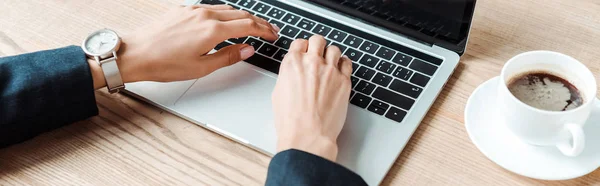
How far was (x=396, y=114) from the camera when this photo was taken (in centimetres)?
85

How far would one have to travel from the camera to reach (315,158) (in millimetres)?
736

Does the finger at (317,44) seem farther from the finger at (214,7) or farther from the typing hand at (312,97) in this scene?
the finger at (214,7)

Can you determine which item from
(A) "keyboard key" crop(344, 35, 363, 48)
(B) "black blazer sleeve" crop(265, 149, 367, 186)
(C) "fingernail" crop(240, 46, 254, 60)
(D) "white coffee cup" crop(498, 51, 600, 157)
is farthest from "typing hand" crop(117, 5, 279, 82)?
(D) "white coffee cup" crop(498, 51, 600, 157)

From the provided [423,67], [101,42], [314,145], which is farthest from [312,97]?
[101,42]

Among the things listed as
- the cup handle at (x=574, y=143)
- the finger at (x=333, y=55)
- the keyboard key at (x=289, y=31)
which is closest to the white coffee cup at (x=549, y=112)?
the cup handle at (x=574, y=143)

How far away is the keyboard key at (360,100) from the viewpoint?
86 centimetres

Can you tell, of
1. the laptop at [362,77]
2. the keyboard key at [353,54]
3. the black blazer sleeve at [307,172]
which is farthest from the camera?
the keyboard key at [353,54]

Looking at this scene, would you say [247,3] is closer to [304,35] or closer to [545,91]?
[304,35]

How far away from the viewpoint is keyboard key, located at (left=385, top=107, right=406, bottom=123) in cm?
84

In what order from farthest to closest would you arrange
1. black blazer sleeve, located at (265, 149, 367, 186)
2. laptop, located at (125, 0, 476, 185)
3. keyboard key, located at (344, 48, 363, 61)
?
1. keyboard key, located at (344, 48, 363, 61)
2. laptop, located at (125, 0, 476, 185)
3. black blazer sleeve, located at (265, 149, 367, 186)

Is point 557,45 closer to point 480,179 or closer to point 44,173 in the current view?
point 480,179

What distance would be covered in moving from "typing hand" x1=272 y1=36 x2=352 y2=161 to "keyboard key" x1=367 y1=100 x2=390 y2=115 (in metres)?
0.04

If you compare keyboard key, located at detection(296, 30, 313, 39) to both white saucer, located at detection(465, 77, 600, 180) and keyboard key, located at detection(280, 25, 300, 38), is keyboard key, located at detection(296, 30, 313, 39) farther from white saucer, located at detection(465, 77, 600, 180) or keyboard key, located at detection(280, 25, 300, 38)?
white saucer, located at detection(465, 77, 600, 180)

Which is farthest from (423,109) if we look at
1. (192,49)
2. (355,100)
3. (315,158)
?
(192,49)
